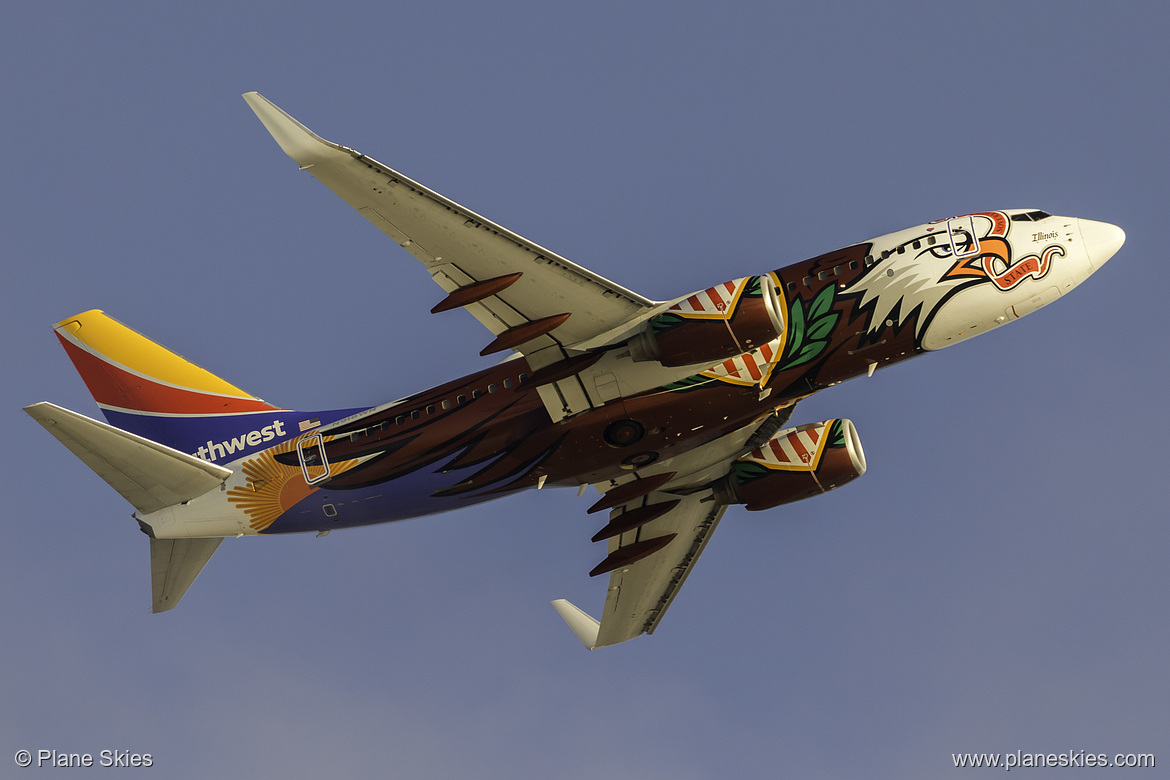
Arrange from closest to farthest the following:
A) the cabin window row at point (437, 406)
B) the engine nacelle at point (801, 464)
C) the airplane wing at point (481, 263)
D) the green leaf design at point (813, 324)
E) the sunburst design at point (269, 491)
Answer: the airplane wing at point (481, 263) < the green leaf design at point (813, 324) < the cabin window row at point (437, 406) < the sunburst design at point (269, 491) < the engine nacelle at point (801, 464)

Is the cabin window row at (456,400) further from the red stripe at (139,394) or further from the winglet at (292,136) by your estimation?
the winglet at (292,136)

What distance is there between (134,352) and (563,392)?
16.5 metres

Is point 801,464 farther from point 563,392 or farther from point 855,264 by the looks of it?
point 563,392

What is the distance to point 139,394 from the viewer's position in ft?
136

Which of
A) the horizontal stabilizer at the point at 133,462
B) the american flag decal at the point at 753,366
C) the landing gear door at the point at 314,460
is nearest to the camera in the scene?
the horizontal stabilizer at the point at 133,462

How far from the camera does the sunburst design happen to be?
37.8 m

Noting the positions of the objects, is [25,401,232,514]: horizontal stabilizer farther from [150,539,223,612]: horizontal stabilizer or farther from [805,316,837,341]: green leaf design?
[805,316,837,341]: green leaf design

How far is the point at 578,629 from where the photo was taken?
46.7 meters

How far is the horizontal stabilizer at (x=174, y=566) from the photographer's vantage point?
1545 inches

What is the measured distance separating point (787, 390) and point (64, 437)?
21.3m

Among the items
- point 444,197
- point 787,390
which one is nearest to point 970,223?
point 787,390

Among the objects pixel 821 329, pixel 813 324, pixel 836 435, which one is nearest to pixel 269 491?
pixel 813 324

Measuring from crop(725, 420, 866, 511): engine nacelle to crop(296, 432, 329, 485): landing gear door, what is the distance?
557 inches

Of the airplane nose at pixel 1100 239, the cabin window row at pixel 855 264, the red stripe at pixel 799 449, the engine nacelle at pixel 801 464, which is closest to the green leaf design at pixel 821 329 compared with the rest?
the cabin window row at pixel 855 264
